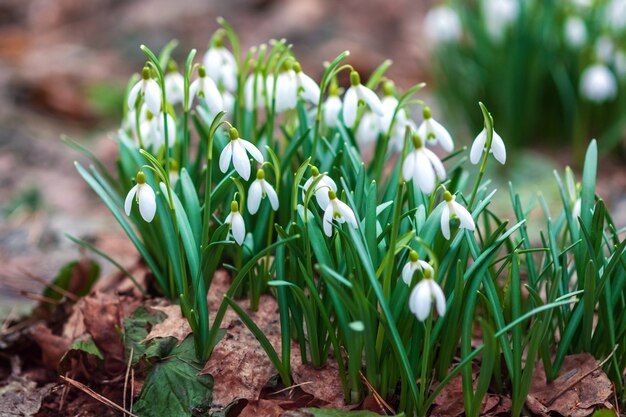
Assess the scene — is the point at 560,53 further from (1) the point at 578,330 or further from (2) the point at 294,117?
(1) the point at 578,330

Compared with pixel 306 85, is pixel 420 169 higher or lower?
lower

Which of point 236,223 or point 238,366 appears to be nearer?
point 236,223

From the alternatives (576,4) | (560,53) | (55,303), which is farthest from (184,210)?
(576,4)

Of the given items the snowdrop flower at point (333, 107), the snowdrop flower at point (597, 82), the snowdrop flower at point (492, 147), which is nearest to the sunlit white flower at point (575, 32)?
the snowdrop flower at point (597, 82)

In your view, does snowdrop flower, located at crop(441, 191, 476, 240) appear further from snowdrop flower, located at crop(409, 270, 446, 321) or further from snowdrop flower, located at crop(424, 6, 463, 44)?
snowdrop flower, located at crop(424, 6, 463, 44)

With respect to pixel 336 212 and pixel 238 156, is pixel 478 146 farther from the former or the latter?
pixel 238 156

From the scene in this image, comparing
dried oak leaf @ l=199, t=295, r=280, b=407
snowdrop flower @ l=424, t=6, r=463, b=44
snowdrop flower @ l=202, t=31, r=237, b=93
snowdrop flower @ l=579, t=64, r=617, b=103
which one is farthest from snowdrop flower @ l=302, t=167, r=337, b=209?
snowdrop flower @ l=424, t=6, r=463, b=44

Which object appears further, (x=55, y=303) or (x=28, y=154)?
(x=28, y=154)

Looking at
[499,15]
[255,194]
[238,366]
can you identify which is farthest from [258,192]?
[499,15]
